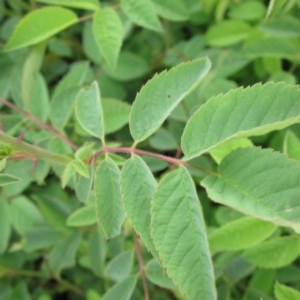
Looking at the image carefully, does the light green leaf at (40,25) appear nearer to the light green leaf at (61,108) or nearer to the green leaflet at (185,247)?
the light green leaf at (61,108)

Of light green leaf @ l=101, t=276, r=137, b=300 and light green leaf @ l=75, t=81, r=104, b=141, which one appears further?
light green leaf @ l=101, t=276, r=137, b=300

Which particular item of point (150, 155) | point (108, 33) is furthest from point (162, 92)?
point (108, 33)

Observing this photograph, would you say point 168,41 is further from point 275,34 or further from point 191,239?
point 191,239

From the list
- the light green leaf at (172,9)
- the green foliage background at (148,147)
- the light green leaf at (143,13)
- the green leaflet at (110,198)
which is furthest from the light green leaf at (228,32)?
the green leaflet at (110,198)

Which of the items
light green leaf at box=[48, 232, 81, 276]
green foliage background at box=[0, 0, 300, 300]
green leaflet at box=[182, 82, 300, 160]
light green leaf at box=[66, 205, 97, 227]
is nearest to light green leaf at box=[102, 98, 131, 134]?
green foliage background at box=[0, 0, 300, 300]

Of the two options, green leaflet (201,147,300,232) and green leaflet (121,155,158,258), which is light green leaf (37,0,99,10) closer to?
green leaflet (121,155,158,258)

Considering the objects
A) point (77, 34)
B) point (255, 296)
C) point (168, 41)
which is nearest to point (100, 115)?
point (255, 296)

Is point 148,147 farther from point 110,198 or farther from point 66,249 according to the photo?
point 110,198
